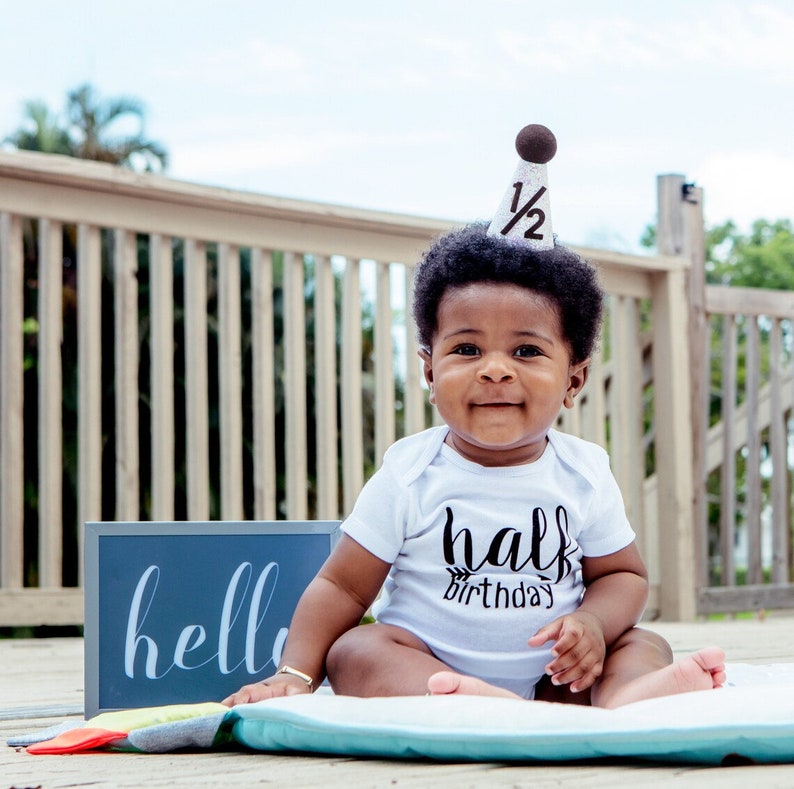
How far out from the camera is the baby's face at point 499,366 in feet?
4.62

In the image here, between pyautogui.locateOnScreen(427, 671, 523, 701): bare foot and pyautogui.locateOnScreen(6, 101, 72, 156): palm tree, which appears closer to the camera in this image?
pyautogui.locateOnScreen(427, 671, 523, 701): bare foot

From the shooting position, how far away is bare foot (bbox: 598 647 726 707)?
3.89ft

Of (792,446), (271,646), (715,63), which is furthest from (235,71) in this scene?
(271,646)

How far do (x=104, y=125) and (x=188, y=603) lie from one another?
1333cm

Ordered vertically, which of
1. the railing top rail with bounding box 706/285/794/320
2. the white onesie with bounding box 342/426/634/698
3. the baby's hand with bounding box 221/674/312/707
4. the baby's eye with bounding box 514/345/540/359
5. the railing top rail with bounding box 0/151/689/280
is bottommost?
the baby's hand with bounding box 221/674/312/707

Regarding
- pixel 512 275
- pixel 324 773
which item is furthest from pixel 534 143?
pixel 324 773

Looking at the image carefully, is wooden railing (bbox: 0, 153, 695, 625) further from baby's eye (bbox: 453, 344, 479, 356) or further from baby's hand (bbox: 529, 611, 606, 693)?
baby's hand (bbox: 529, 611, 606, 693)

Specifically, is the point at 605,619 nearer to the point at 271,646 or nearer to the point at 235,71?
the point at 271,646

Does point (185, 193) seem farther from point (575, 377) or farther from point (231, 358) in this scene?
point (575, 377)

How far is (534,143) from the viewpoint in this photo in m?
1.47

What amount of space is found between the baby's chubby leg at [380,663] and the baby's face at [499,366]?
0.26 m

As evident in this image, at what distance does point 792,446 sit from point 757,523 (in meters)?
0.85

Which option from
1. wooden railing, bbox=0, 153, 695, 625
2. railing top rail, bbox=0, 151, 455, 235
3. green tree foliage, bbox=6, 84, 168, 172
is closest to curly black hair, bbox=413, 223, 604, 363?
wooden railing, bbox=0, 153, 695, 625

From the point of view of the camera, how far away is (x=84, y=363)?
2.78m
